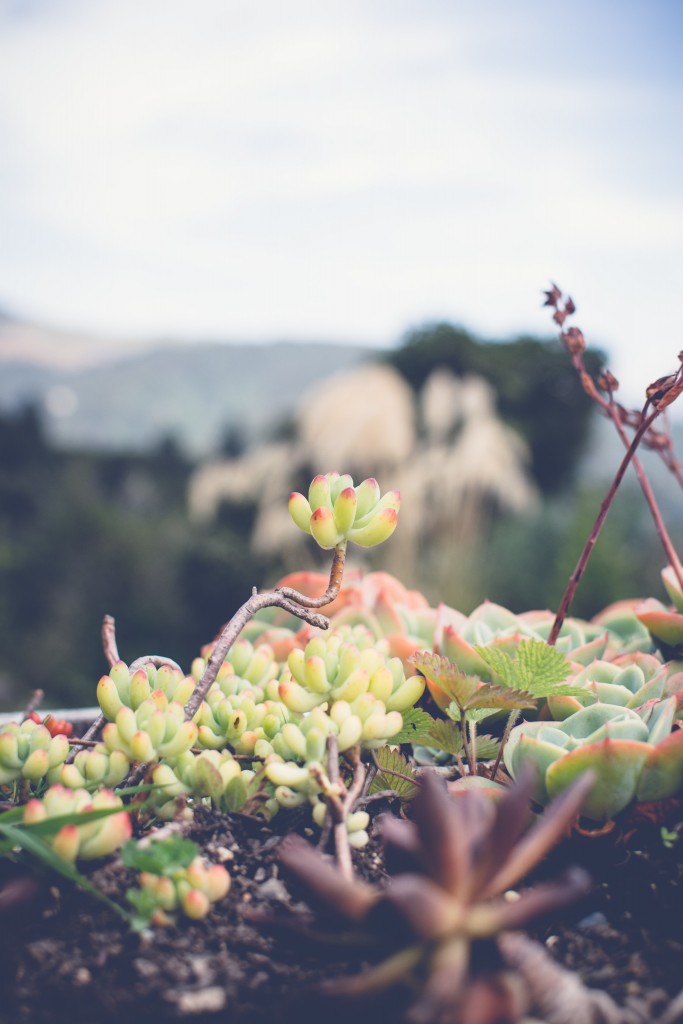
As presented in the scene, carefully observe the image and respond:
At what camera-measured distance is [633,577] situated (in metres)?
4.88

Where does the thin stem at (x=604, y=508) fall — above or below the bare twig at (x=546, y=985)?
above

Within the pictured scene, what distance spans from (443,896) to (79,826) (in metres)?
0.30

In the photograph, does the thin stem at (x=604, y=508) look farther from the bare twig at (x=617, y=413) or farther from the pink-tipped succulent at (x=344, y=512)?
the pink-tipped succulent at (x=344, y=512)

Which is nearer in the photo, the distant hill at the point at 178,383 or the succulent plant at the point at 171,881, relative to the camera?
the succulent plant at the point at 171,881

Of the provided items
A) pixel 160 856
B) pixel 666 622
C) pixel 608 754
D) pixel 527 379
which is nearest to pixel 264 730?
pixel 160 856

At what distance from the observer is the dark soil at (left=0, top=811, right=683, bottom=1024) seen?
54 centimetres

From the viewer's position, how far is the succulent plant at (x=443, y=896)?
0.44 meters

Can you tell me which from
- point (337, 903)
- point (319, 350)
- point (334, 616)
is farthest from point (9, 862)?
point (319, 350)

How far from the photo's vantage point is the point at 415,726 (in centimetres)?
78

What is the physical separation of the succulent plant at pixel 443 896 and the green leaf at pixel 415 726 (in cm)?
27

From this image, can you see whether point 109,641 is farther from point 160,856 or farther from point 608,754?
point 608,754

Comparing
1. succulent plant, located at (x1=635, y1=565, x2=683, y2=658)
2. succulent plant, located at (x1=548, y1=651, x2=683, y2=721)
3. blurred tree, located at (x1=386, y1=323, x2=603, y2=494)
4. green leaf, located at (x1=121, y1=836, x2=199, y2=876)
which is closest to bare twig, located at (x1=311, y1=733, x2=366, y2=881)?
green leaf, located at (x1=121, y1=836, x2=199, y2=876)

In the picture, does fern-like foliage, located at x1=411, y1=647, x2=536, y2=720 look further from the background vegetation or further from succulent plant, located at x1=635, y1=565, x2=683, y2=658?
the background vegetation

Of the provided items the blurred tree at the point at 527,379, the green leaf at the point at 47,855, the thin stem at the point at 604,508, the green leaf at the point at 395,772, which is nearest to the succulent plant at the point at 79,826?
the green leaf at the point at 47,855
